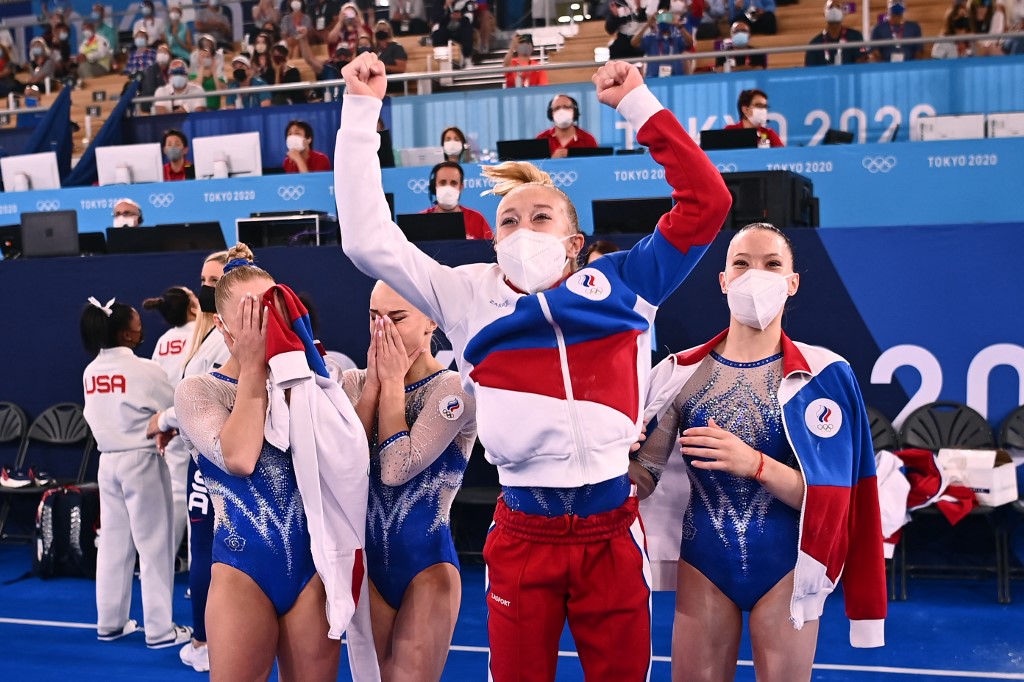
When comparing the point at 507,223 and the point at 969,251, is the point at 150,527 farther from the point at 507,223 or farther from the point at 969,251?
the point at 969,251

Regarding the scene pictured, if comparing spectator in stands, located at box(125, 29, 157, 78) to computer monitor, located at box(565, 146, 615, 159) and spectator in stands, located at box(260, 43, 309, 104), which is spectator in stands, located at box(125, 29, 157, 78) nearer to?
spectator in stands, located at box(260, 43, 309, 104)

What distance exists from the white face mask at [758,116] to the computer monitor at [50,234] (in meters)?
5.73

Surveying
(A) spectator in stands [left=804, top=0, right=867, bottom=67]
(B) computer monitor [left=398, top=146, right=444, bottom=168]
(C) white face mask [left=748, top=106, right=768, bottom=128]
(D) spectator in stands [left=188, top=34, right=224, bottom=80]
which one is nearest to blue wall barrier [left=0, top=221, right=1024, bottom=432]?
(C) white face mask [left=748, top=106, right=768, bottom=128]

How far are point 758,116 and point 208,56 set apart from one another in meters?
9.72

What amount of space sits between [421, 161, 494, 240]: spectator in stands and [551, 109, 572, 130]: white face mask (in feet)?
5.16

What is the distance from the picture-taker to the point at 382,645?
3336 mm

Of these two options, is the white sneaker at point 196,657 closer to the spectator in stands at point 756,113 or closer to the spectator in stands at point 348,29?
the spectator in stands at point 756,113

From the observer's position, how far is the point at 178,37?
1752cm

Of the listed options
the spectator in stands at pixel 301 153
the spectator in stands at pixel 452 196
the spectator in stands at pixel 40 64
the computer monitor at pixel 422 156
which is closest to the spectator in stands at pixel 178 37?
the spectator in stands at pixel 40 64

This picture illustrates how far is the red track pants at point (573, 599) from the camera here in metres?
2.71

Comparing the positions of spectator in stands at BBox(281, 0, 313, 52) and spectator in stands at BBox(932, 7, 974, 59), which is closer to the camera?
spectator in stands at BBox(932, 7, 974, 59)

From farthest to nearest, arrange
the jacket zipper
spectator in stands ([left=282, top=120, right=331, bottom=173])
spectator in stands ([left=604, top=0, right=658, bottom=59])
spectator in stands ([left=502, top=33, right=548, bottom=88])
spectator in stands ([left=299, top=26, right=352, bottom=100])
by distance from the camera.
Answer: spectator in stands ([left=299, top=26, right=352, bottom=100]) → spectator in stands ([left=604, top=0, right=658, bottom=59]) → spectator in stands ([left=502, top=33, right=548, bottom=88]) → spectator in stands ([left=282, top=120, right=331, bottom=173]) → the jacket zipper

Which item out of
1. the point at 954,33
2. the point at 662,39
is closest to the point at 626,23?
the point at 662,39

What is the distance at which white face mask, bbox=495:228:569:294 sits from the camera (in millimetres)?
2783
